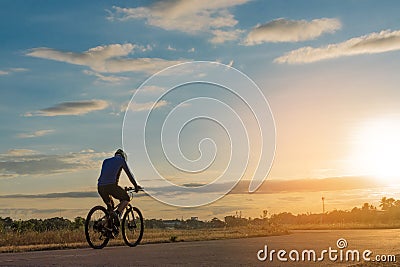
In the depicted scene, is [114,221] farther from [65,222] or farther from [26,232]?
[65,222]

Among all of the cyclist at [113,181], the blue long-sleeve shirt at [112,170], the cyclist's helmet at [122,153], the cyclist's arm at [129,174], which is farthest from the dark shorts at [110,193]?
the cyclist's helmet at [122,153]

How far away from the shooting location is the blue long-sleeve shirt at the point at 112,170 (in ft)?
52.6

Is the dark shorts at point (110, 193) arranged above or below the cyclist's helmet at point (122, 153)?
below

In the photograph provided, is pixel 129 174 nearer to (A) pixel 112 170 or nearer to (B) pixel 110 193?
(A) pixel 112 170

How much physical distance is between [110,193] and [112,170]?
28.6 inches

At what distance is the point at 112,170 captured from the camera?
52.7ft

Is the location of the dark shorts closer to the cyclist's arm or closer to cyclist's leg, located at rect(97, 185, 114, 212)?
cyclist's leg, located at rect(97, 185, 114, 212)

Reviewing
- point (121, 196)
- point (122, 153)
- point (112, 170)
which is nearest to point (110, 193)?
point (121, 196)

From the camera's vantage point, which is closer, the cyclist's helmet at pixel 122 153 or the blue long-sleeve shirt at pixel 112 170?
the blue long-sleeve shirt at pixel 112 170

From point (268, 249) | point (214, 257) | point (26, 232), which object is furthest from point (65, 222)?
point (214, 257)

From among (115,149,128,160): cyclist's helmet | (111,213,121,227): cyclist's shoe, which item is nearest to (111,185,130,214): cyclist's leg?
(111,213,121,227): cyclist's shoe

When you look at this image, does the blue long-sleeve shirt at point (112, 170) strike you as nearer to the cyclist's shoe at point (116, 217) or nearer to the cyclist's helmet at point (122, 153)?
the cyclist's helmet at point (122, 153)

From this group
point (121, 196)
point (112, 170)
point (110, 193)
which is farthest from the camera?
point (121, 196)

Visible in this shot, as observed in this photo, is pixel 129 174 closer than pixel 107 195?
Yes
